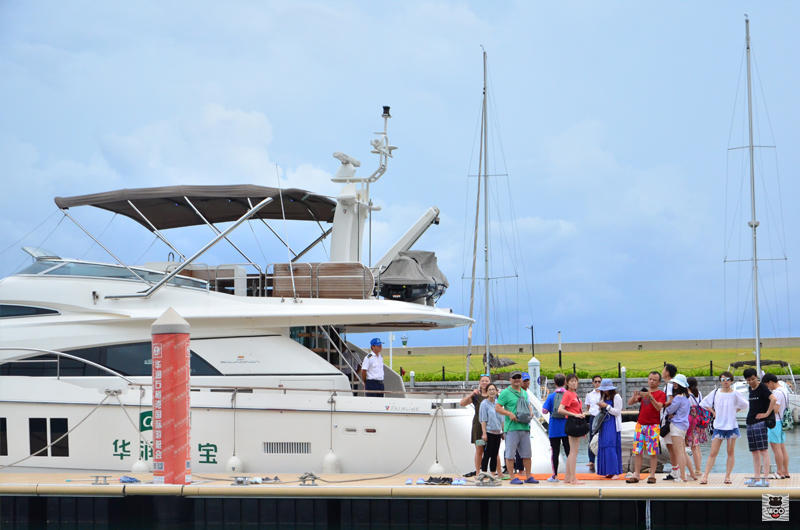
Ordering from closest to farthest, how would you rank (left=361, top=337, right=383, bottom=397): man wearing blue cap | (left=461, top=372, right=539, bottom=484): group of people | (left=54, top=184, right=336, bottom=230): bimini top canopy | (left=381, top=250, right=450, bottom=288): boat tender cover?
(left=461, top=372, right=539, bottom=484): group of people
(left=361, top=337, right=383, bottom=397): man wearing blue cap
(left=54, top=184, right=336, bottom=230): bimini top canopy
(left=381, top=250, right=450, bottom=288): boat tender cover

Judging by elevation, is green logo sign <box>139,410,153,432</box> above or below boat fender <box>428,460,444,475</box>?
above

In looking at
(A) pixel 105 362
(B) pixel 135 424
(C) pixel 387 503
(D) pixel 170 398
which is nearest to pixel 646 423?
(C) pixel 387 503

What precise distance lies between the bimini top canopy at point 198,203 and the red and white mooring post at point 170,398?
3207 millimetres

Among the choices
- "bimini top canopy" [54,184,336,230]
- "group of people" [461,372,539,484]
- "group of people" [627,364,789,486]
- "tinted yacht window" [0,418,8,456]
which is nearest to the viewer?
"group of people" [627,364,789,486]

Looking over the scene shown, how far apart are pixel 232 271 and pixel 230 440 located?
112 inches

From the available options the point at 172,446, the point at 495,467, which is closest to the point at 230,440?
the point at 172,446

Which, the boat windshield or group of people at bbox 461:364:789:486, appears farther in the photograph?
the boat windshield

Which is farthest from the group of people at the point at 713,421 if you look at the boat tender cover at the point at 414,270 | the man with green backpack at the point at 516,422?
the boat tender cover at the point at 414,270

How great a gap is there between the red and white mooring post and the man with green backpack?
163 inches

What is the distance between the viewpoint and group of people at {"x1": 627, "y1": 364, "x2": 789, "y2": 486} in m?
12.0

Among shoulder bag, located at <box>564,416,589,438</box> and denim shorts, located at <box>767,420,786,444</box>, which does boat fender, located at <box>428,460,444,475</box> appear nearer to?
shoulder bag, located at <box>564,416,589,438</box>

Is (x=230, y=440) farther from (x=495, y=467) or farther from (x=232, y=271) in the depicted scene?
(x=495, y=467)

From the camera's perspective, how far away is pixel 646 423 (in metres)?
12.4

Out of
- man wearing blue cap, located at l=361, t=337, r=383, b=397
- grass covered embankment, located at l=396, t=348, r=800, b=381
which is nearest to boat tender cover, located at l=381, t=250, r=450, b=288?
man wearing blue cap, located at l=361, t=337, r=383, b=397
